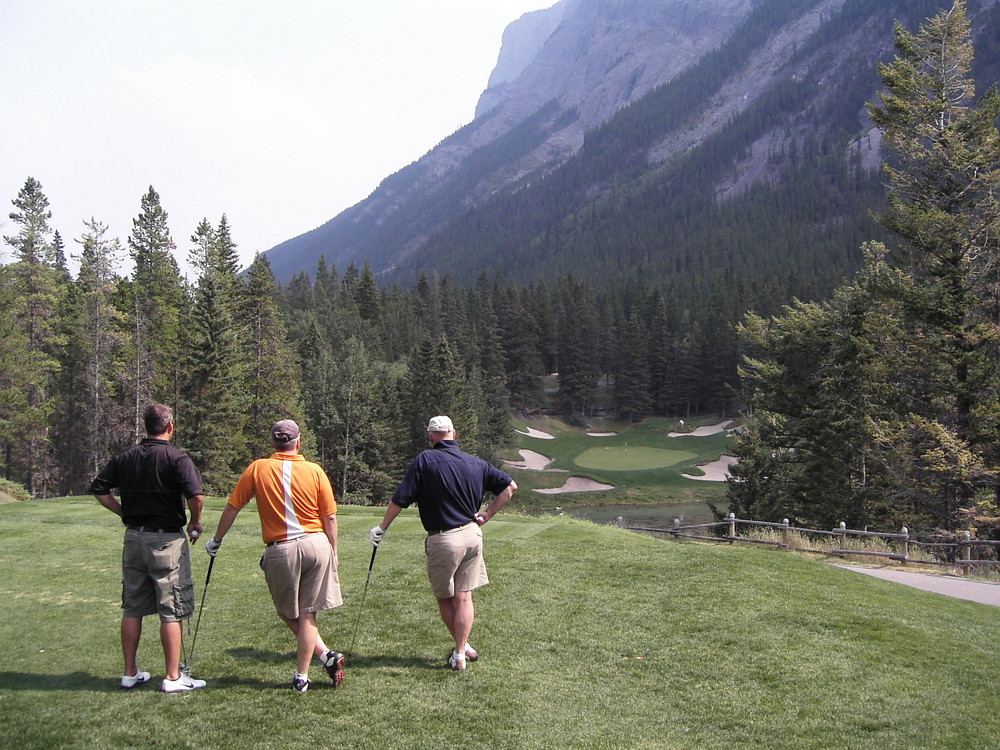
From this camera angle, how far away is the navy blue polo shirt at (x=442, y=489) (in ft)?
21.0

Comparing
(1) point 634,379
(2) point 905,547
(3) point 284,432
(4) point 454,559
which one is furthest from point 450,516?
(1) point 634,379

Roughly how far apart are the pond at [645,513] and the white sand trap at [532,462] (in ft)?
37.5

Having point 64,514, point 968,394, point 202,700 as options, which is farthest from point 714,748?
point 968,394

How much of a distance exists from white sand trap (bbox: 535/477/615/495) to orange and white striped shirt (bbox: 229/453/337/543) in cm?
5511

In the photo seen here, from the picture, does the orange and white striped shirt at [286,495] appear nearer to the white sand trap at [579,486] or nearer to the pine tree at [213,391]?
the pine tree at [213,391]

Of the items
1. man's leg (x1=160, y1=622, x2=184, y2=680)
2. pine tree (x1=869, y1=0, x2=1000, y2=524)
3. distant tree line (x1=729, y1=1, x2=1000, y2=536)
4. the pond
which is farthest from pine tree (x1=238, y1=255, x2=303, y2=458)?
man's leg (x1=160, y1=622, x2=184, y2=680)

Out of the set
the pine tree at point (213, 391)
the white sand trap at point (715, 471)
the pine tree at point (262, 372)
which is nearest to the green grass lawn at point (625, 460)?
the white sand trap at point (715, 471)

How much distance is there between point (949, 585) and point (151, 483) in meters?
14.1

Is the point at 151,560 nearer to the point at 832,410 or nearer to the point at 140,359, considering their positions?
the point at 832,410

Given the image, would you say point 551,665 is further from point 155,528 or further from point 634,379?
point 634,379

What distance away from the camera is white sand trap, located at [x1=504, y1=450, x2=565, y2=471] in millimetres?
67500

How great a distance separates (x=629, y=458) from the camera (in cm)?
7050

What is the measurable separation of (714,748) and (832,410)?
25.3 meters

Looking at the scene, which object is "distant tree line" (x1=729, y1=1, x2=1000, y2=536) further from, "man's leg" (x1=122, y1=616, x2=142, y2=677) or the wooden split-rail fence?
"man's leg" (x1=122, y1=616, x2=142, y2=677)
